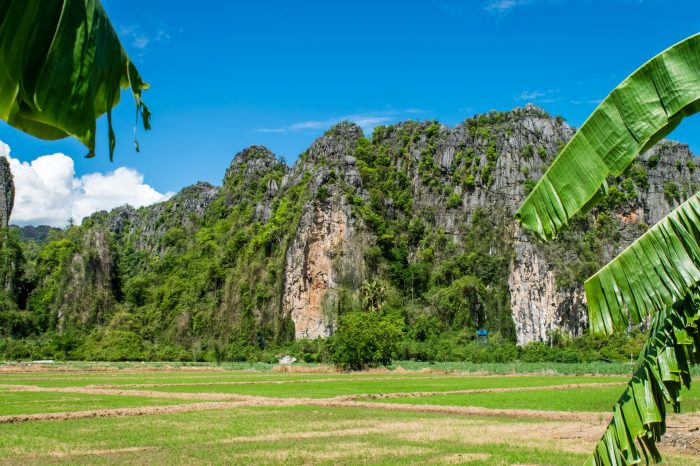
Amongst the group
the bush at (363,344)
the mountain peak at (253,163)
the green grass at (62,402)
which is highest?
the mountain peak at (253,163)

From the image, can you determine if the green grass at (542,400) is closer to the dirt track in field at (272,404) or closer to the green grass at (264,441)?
the dirt track in field at (272,404)

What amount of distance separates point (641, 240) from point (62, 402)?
88.4ft

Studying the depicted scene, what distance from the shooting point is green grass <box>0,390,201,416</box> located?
921 inches

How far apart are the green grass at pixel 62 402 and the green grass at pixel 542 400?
9883mm

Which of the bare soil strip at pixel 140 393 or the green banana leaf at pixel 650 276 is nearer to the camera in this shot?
the green banana leaf at pixel 650 276

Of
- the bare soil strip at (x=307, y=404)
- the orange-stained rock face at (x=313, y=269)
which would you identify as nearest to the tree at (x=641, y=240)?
the bare soil strip at (x=307, y=404)

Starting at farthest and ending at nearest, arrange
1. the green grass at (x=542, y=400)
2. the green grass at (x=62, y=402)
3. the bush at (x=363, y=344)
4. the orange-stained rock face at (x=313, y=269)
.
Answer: the orange-stained rock face at (x=313, y=269) < the bush at (x=363, y=344) < the green grass at (x=542, y=400) < the green grass at (x=62, y=402)

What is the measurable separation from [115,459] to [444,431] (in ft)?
27.9

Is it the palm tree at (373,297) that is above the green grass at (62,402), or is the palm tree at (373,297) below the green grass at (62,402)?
above

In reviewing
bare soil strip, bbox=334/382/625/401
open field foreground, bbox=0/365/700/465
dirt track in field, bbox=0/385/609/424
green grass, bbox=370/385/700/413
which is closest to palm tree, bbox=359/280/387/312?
bare soil strip, bbox=334/382/625/401

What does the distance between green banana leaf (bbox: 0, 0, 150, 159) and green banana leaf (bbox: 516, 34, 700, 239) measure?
2.11 meters

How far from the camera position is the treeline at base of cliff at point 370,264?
3300 inches

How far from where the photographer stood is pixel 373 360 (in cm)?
5550

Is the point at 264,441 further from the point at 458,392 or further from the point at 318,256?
the point at 318,256
